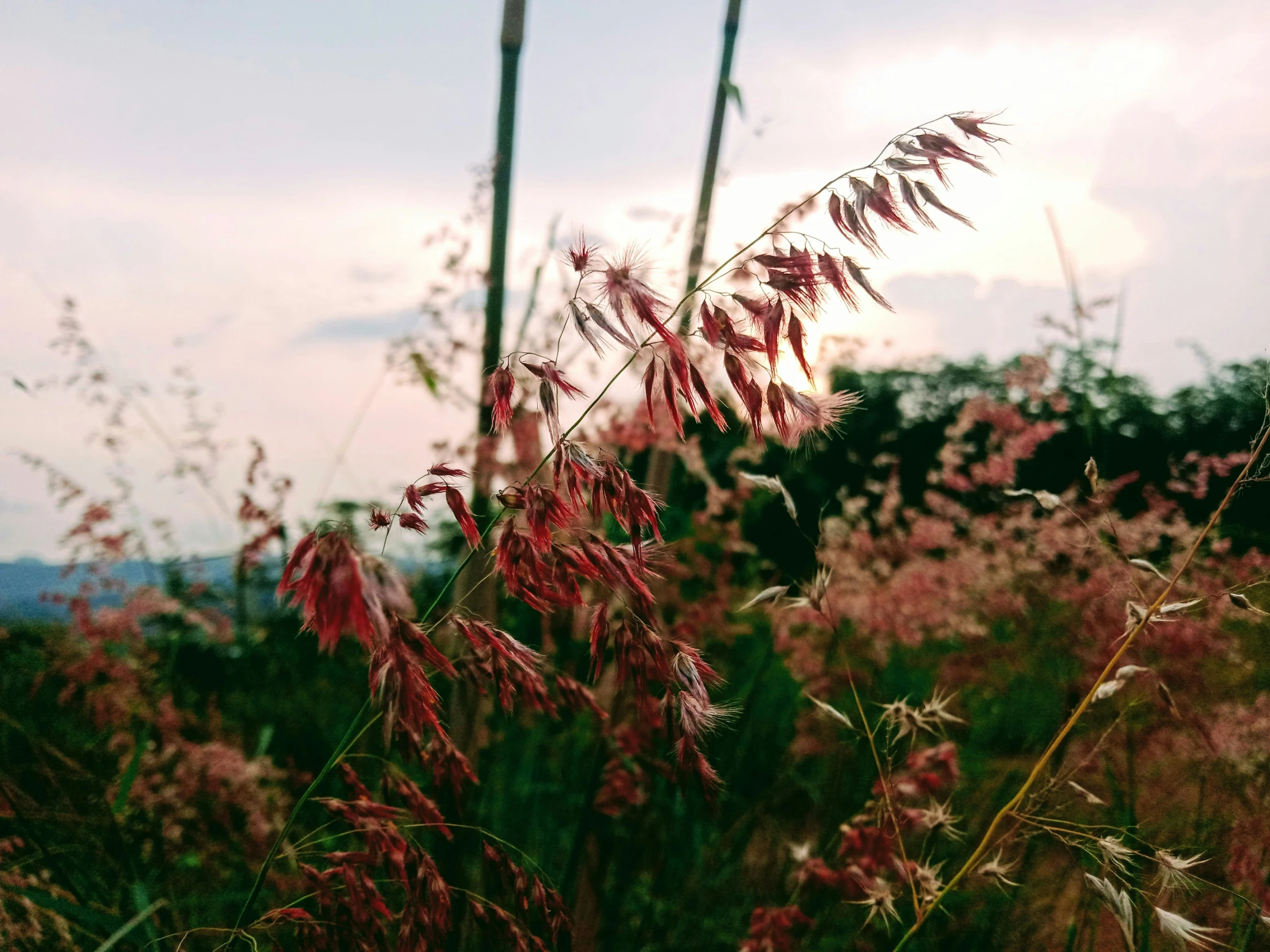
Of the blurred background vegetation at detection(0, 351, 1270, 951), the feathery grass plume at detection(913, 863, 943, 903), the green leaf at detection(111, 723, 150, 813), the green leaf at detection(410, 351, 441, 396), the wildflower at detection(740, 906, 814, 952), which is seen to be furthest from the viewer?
the green leaf at detection(410, 351, 441, 396)

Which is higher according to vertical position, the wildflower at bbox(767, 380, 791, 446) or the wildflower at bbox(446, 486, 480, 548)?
the wildflower at bbox(767, 380, 791, 446)

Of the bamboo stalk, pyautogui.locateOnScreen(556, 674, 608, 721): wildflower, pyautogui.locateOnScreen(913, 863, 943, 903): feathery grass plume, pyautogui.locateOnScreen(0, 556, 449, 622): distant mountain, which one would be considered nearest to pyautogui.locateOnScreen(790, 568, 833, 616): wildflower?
pyautogui.locateOnScreen(556, 674, 608, 721): wildflower

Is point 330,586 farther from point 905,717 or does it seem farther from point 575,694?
point 905,717

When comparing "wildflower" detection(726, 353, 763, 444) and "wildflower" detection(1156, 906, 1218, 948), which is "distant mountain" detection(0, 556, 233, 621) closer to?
"wildflower" detection(726, 353, 763, 444)

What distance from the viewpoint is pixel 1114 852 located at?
48.4 inches

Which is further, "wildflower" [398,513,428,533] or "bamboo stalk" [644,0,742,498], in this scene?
"bamboo stalk" [644,0,742,498]

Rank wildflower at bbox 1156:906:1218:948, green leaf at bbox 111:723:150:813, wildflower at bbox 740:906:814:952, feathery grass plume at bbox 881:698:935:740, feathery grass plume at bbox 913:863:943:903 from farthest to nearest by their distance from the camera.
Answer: wildflower at bbox 740:906:814:952, green leaf at bbox 111:723:150:813, feathery grass plume at bbox 881:698:935:740, feathery grass plume at bbox 913:863:943:903, wildflower at bbox 1156:906:1218:948

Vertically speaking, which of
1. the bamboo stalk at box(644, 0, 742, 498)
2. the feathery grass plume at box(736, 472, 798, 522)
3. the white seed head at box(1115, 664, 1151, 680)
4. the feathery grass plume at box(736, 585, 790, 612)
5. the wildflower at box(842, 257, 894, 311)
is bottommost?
the white seed head at box(1115, 664, 1151, 680)

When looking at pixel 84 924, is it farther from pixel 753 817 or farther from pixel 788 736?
pixel 788 736

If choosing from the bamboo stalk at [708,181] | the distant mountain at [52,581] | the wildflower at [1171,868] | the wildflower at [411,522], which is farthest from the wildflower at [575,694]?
the distant mountain at [52,581]

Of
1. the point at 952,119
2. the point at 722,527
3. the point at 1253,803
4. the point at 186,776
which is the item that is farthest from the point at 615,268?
the point at 722,527

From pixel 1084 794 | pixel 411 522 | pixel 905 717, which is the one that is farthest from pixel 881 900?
pixel 411 522

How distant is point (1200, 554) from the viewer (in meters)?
4.06

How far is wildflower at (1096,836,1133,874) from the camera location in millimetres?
1218
